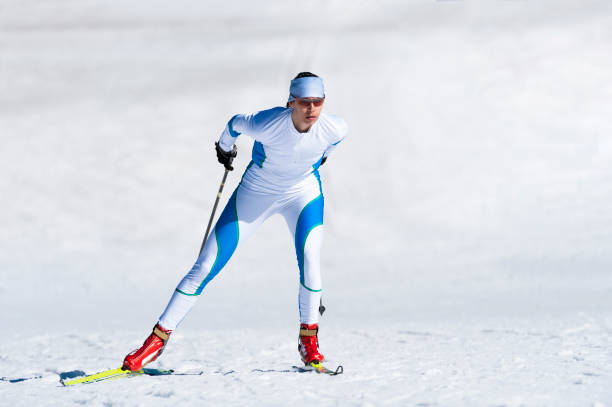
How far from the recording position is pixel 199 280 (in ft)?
17.0

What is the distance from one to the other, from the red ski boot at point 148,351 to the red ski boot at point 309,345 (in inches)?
39.0

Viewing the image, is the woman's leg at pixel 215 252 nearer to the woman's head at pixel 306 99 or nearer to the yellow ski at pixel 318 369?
the woman's head at pixel 306 99

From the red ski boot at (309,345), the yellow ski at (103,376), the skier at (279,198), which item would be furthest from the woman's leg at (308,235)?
the yellow ski at (103,376)

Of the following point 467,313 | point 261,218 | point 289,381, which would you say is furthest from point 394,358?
point 467,313

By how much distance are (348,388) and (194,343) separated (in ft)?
8.66

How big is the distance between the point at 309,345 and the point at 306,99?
72.1 inches

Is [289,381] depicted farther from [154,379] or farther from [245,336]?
[245,336]

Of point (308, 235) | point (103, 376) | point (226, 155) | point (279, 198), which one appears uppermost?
point (226, 155)

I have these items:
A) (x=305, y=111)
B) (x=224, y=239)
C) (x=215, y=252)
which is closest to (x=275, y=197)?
(x=224, y=239)

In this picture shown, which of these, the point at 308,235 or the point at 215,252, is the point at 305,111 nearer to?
the point at 308,235

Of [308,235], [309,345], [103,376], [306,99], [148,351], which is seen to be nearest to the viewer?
[306,99]

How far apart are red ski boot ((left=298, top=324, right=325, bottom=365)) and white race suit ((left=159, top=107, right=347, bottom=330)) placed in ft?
0.54

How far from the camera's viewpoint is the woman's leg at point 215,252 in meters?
5.17

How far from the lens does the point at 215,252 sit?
5160 mm
